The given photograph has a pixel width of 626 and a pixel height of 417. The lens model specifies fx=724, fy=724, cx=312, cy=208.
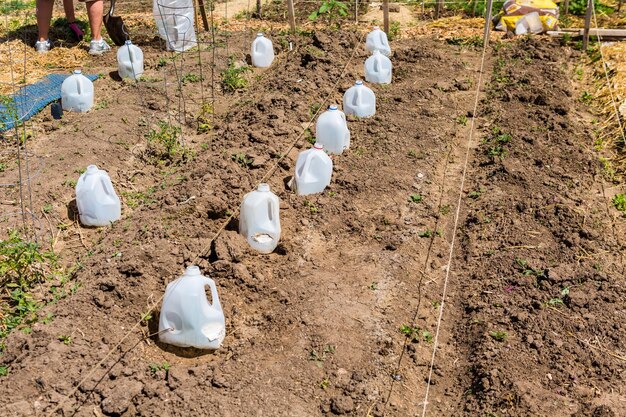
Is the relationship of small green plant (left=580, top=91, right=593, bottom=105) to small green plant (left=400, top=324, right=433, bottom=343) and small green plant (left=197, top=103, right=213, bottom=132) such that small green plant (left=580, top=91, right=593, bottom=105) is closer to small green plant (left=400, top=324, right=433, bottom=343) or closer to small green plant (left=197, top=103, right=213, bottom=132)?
small green plant (left=197, top=103, right=213, bottom=132)

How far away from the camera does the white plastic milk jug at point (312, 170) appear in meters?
5.35

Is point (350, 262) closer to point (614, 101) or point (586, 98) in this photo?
point (614, 101)

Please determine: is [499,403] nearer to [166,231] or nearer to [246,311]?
[246,311]

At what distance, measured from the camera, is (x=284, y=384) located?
3.73m

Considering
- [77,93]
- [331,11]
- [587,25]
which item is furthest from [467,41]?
[77,93]

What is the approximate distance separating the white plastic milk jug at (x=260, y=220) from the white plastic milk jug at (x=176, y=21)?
14.3 ft

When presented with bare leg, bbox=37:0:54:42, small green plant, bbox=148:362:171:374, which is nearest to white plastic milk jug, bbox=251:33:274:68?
bare leg, bbox=37:0:54:42

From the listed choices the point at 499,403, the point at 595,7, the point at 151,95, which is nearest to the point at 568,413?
the point at 499,403

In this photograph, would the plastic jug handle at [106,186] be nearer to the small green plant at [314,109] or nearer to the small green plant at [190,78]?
the small green plant at [314,109]

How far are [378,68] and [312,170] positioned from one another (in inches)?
98.0

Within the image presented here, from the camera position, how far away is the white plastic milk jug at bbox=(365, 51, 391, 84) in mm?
7473

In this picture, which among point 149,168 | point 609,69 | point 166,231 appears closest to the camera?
point 166,231

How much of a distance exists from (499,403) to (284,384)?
3.54ft

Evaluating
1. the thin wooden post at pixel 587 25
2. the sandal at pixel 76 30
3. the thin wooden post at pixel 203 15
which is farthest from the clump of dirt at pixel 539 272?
the sandal at pixel 76 30
